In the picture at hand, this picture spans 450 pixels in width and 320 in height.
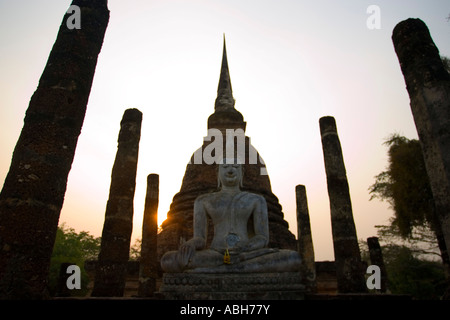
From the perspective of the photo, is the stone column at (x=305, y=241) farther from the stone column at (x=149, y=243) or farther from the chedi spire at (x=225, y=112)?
the stone column at (x=149, y=243)

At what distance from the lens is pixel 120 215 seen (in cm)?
771

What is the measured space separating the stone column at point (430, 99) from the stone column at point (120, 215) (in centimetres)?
622

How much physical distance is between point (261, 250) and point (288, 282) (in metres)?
0.58

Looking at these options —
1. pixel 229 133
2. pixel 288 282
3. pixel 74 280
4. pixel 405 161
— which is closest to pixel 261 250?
pixel 288 282

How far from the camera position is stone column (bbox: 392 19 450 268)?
4.36 m

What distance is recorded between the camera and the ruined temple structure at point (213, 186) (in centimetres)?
1081

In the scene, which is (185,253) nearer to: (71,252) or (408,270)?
(408,270)

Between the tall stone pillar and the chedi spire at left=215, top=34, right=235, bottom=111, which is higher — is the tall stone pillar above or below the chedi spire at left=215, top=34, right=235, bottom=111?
below

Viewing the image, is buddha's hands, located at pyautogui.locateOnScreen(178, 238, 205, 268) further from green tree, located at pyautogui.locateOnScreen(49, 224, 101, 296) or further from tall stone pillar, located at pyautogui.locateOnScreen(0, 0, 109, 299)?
green tree, located at pyautogui.locateOnScreen(49, 224, 101, 296)

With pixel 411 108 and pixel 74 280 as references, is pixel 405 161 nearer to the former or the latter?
pixel 411 108

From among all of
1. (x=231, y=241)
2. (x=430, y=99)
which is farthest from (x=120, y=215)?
(x=430, y=99)

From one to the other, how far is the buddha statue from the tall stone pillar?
1.57m

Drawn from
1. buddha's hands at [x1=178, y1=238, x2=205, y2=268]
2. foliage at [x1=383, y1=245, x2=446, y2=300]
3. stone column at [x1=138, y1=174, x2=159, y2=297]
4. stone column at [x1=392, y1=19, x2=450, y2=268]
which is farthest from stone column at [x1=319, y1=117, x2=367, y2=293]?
foliage at [x1=383, y1=245, x2=446, y2=300]

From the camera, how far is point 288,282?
13.2ft
